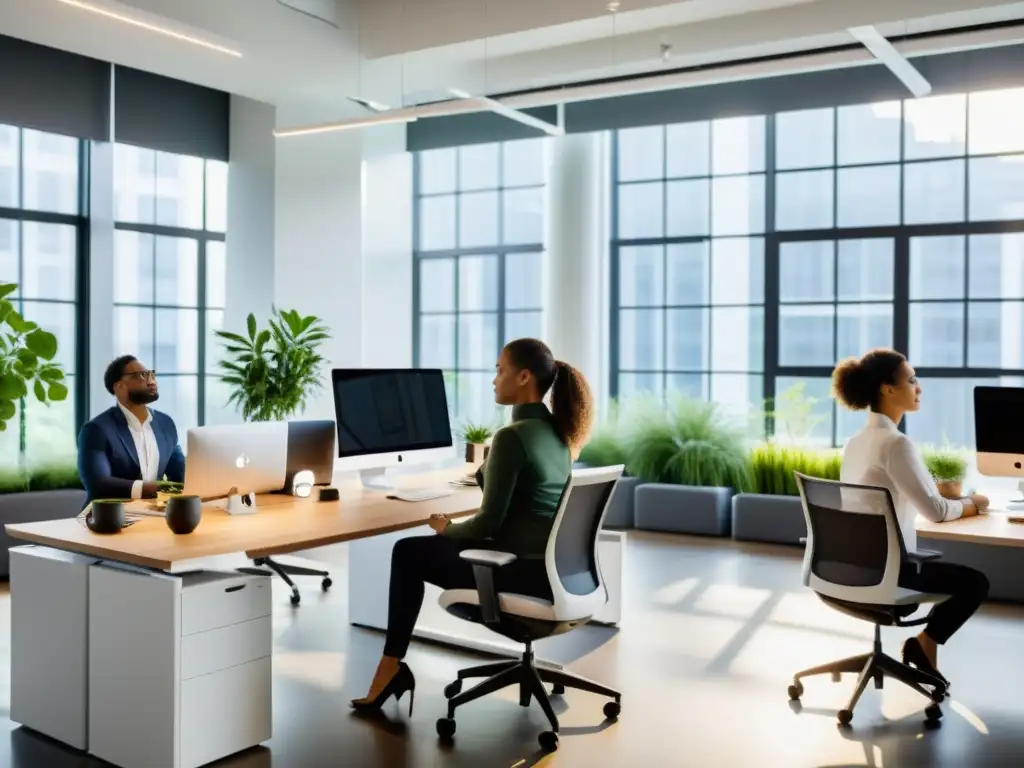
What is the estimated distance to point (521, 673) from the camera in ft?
12.4

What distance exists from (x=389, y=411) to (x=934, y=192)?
541cm

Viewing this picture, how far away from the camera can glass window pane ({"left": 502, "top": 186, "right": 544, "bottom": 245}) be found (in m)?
9.79

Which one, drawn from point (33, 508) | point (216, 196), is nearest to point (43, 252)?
point (216, 196)

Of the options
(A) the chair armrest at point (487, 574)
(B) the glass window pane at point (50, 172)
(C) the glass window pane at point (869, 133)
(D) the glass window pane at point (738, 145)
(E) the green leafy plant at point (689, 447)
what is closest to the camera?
(A) the chair armrest at point (487, 574)

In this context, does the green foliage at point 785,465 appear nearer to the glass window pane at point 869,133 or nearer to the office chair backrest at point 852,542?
the glass window pane at point 869,133

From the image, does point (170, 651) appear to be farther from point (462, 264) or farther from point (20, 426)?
point (462, 264)

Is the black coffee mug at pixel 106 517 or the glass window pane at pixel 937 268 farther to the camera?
the glass window pane at pixel 937 268

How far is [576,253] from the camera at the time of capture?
9.13m

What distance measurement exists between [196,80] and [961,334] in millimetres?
6272

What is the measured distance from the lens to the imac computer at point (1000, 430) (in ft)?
14.7

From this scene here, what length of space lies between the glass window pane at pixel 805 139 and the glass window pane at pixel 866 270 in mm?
754

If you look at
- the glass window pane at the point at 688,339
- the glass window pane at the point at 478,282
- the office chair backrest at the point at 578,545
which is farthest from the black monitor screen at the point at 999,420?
the glass window pane at the point at 478,282

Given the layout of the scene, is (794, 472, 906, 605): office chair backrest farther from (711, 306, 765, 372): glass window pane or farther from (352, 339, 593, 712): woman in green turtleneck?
(711, 306, 765, 372): glass window pane

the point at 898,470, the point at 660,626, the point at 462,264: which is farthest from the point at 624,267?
the point at 898,470
